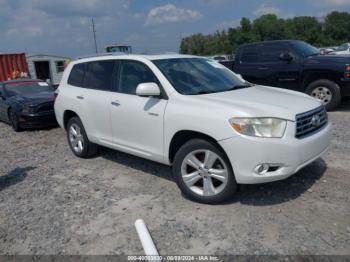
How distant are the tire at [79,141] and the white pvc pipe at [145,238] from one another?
98.2 inches

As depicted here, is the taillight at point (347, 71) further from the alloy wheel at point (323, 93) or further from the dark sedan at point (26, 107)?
the dark sedan at point (26, 107)

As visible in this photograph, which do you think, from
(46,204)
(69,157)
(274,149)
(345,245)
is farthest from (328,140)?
(69,157)

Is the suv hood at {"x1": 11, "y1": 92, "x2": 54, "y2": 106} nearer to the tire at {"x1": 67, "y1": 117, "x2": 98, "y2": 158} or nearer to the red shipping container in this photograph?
the tire at {"x1": 67, "y1": 117, "x2": 98, "y2": 158}

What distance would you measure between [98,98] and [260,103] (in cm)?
254

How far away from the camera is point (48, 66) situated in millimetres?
24719

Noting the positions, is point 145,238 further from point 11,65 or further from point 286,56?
point 11,65

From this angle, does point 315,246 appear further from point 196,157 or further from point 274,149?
point 196,157

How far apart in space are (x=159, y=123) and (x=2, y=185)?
2.71 metres

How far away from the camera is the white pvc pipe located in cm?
304

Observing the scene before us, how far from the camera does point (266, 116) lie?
3.43 meters

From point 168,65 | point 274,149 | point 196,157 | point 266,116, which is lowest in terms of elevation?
point 196,157

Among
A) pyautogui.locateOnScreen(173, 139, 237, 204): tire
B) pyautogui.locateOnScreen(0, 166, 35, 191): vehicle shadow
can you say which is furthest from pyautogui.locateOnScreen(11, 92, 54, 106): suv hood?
pyautogui.locateOnScreen(173, 139, 237, 204): tire

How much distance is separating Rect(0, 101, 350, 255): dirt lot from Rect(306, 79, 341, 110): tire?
9.65 ft

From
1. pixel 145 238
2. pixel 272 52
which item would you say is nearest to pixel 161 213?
pixel 145 238
